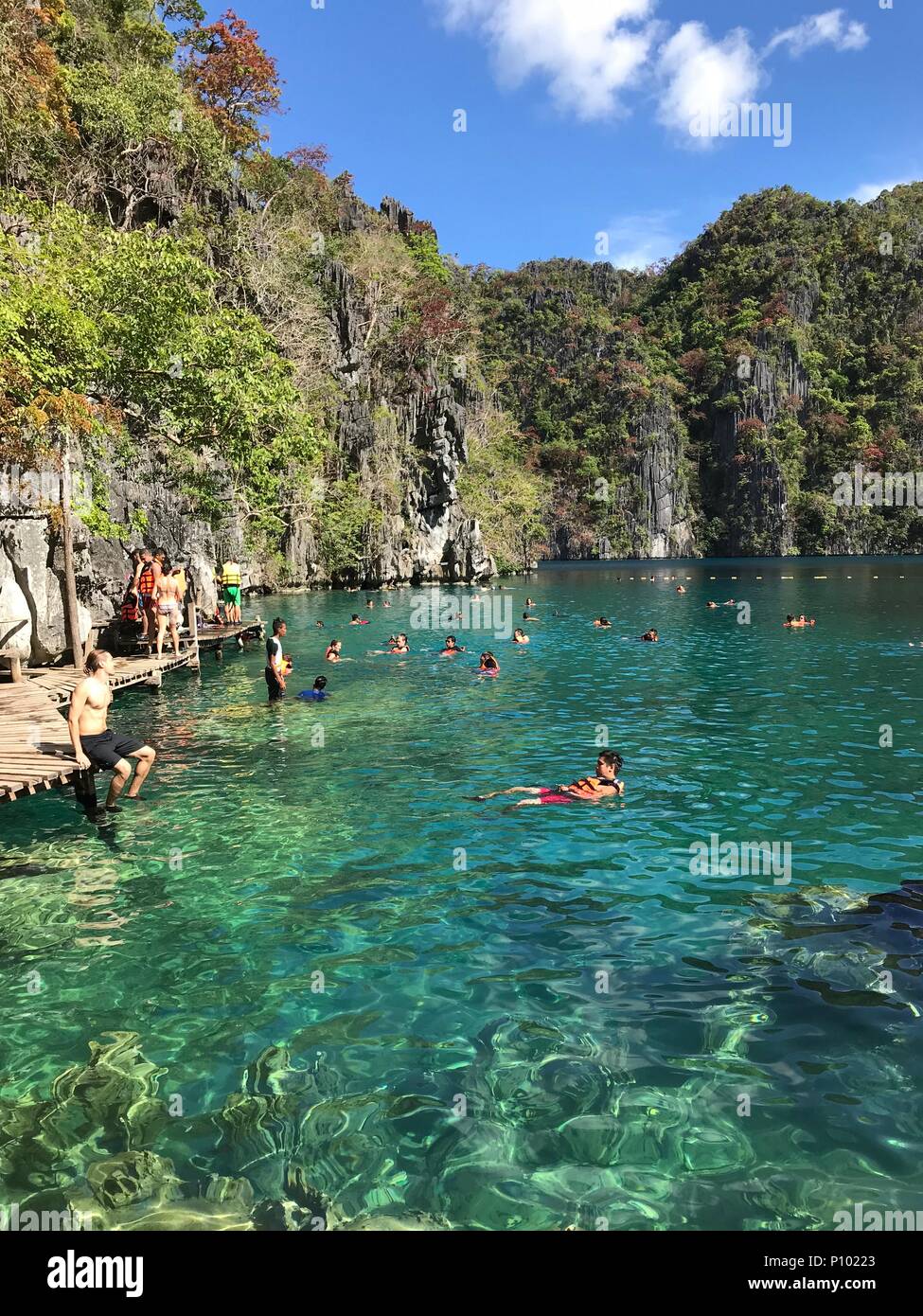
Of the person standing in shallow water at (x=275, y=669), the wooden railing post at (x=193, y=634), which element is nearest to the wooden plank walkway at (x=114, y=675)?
the wooden railing post at (x=193, y=634)

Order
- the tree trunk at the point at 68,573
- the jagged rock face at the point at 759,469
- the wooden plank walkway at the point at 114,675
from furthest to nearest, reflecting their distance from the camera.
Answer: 1. the jagged rock face at the point at 759,469
2. the tree trunk at the point at 68,573
3. the wooden plank walkway at the point at 114,675

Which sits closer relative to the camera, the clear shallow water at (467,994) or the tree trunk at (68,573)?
the clear shallow water at (467,994)

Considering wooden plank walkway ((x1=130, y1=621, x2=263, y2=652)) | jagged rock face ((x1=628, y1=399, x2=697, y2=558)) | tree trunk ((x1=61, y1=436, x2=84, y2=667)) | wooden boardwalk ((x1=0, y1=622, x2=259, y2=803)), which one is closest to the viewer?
wooden boardwalk ((x1=0, y1=622, x2=259, y2=803))

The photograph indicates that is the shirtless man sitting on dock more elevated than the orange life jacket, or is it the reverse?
the orange life jacket

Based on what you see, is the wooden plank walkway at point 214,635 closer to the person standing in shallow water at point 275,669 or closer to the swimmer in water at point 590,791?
the person standing in shallow water at point 275,669

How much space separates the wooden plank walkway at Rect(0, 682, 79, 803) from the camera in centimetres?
1108

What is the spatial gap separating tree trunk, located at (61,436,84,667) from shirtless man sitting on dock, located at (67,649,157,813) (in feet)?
27.6

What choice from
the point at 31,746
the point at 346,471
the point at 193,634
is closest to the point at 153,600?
the point at 193,634

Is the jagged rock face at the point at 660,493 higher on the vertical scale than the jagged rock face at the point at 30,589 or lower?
higher

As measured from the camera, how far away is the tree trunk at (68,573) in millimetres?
18594

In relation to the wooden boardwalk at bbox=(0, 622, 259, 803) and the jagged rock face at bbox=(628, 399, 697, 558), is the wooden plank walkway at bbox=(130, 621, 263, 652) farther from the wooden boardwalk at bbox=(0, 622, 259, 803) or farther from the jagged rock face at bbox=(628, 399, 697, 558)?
the jagged rock face at bbox=(628, 399, 697, 558)

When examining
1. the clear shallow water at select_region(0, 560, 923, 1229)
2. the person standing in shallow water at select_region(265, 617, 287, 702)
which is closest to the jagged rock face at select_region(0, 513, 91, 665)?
the person standing in shallow water at select_region(265, 617, 287, 702)

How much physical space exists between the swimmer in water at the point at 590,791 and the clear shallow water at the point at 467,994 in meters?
0.29

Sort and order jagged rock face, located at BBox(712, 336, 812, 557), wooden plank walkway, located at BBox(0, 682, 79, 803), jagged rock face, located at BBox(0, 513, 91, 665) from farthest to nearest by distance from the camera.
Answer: jagged rock face, located at BBox(712, 336, 812, 557)
jagged rock face, located at BBox(0, 513, 91, 665)
wooden plank walkway, located at BBox(0, 682, 79, 803)
